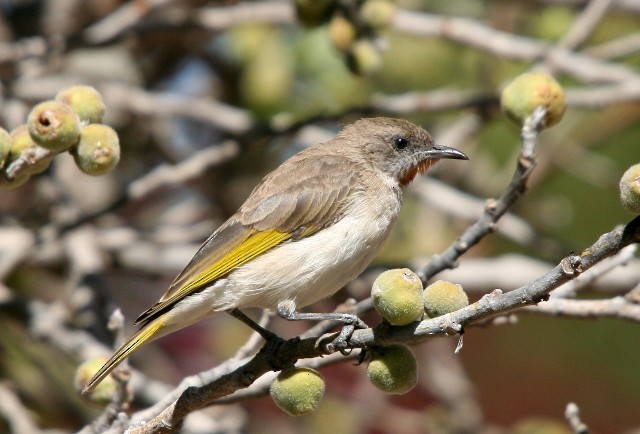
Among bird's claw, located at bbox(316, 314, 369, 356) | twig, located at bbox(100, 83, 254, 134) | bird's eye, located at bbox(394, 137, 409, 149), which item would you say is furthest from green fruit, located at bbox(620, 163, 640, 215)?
twig, located at bbox(100, 83, 254, 134)

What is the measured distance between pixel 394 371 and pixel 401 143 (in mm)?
1998

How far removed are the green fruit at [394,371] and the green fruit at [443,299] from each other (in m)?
0.14

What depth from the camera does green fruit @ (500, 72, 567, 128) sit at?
2.85 m

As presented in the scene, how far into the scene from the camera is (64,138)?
99.1 inches

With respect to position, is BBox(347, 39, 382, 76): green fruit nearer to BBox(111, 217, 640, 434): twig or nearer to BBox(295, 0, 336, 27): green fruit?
BBox(295, 0, 336, 27): green fruit

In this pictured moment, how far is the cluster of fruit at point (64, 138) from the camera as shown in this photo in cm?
250

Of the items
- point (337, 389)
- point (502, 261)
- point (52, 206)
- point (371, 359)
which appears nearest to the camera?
point (371, 359)

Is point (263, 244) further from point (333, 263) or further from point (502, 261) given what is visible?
point (502, 261)

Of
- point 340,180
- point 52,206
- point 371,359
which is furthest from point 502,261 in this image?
point 52,206

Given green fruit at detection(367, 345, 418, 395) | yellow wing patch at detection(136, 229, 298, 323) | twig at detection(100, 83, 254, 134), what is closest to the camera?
green fruit at detection(367, 345, 418, 395)

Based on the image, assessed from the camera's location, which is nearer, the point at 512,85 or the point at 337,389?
the point at 512,85

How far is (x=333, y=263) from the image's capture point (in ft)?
11.0

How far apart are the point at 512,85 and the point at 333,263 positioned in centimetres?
89

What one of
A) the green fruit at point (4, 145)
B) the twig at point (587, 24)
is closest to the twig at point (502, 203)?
the green fruit at point (4, 145)
